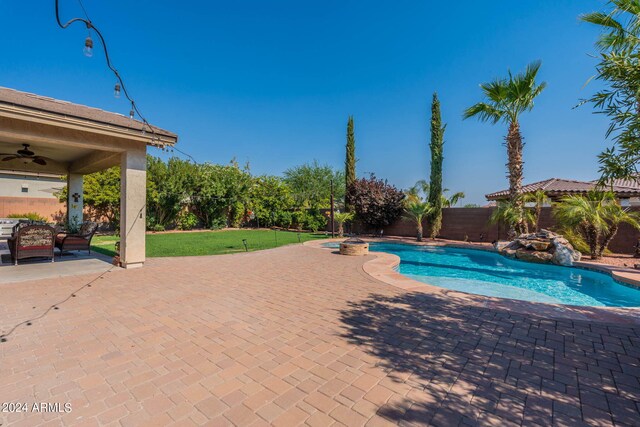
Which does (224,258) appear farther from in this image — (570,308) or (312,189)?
(312,189)

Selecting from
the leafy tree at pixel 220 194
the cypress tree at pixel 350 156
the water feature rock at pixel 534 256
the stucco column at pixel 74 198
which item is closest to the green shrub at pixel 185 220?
the leafy tree at pixel 220 194

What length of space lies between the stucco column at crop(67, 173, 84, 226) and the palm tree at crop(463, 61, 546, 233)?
18154mm

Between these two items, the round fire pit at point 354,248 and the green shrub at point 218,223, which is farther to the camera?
the green shrub at point 218,223

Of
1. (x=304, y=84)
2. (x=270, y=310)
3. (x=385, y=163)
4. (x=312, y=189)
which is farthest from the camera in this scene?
(x=312, y=189)

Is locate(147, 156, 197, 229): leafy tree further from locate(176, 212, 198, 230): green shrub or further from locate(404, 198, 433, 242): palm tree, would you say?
locate(404, 198, 433, 242): palm tree

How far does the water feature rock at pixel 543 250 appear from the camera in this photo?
991 centimetres

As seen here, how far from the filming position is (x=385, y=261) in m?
9.55

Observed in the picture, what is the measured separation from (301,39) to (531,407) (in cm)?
1768

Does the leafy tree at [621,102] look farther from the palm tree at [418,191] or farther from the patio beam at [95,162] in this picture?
the palm tree at [418,191]

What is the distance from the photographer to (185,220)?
22109 mm

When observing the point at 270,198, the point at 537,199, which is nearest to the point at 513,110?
the point at 537,199

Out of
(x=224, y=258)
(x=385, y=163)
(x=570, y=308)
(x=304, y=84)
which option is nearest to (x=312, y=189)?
(x=385, y=163)

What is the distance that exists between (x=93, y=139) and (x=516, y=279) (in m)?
13.3

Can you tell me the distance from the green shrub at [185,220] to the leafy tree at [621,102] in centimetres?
2353
